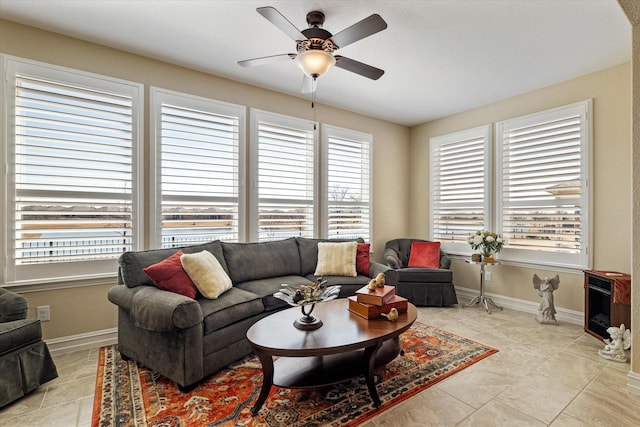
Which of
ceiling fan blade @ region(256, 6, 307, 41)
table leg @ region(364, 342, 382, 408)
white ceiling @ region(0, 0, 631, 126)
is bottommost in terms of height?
table leg @ region(364, 342, 382, 408)

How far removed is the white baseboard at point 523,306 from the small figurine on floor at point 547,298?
22 centimetres

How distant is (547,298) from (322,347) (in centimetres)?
312

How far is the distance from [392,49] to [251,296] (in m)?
2.65

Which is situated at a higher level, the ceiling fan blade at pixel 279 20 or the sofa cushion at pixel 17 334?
the ceiling fan blade at pixel 279 20

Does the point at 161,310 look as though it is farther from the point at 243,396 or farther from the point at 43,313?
the point at 43,313

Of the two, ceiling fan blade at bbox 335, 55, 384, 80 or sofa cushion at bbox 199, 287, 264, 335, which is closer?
sofa cushion at bbox 199, 287, 264, 335

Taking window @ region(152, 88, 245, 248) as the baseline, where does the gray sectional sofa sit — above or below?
below

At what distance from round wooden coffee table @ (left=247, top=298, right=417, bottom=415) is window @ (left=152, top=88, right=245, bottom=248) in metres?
1.72

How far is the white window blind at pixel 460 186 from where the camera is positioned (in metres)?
4.59

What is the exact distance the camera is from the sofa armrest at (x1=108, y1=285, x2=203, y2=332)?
6.93 ft

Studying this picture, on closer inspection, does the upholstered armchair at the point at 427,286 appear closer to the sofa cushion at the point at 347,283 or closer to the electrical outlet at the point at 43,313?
the sofa cushion at the point at 347,283

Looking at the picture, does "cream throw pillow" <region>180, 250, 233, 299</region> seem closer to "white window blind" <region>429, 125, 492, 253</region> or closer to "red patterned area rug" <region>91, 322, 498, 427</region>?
"red patterned area rug" <region>91, 322, 498, 427</region>

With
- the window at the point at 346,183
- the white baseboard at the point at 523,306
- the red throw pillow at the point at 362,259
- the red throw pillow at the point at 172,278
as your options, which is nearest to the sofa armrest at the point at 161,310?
the red throw pillow at the point at 172,278

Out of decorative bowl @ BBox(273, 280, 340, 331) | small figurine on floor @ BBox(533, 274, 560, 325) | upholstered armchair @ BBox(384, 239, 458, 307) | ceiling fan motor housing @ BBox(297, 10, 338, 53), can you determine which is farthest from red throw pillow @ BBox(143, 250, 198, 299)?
small figurine on floor @ BBox(533, 274, 560, 325)
